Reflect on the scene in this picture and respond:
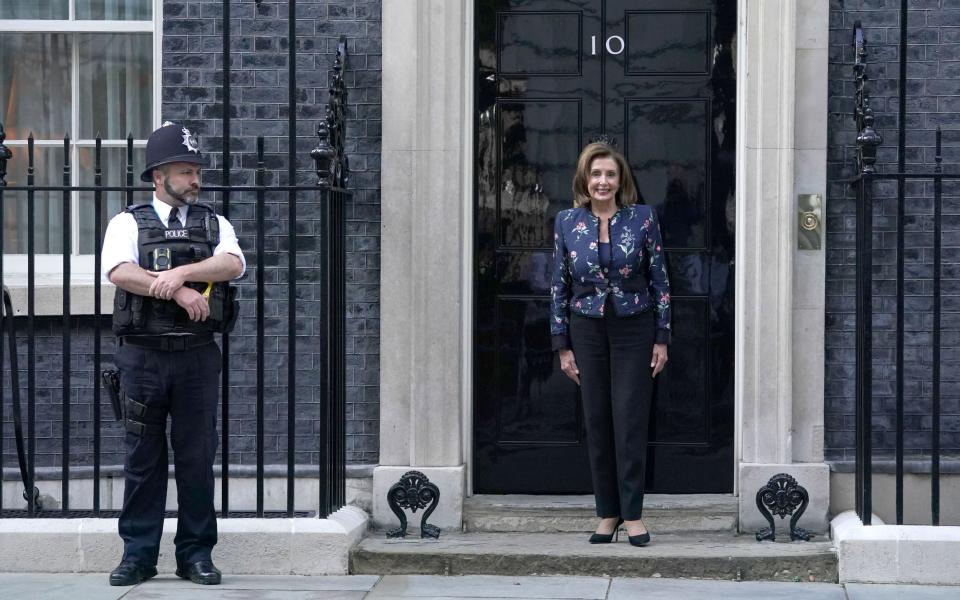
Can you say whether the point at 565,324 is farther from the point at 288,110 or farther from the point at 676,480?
the point at 288,110

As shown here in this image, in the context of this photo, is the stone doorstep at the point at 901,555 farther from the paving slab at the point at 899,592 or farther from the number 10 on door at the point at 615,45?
the number 10 on door at the point at 615,45

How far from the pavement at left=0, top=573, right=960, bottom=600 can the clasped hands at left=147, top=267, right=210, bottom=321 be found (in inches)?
44.5

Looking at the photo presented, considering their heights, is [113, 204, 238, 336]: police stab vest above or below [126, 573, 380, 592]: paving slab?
above

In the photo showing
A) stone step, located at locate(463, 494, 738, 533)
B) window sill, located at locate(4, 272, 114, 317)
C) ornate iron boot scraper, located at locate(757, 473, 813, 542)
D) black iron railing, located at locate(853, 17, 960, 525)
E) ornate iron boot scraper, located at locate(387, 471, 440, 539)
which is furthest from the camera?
window sill, located at locate(4, 272, 114, 317)

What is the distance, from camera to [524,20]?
721 centimetres

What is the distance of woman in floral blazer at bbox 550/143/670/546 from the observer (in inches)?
254

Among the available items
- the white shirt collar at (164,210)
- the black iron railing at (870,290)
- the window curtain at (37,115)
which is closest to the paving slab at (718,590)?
the black iron railing at (870,290)

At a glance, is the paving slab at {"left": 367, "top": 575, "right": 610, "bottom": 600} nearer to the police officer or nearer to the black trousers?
the black trousers

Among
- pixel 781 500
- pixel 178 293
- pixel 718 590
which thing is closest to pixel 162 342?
pixel 178 293

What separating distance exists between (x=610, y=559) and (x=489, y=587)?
0.55 meters

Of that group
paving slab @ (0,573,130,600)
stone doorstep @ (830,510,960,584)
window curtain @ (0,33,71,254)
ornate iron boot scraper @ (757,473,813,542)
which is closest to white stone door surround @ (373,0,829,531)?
ornate iron boot scraper @ (757,473,813,542)

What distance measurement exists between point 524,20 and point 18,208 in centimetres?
271

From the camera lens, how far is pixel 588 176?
21.3ft

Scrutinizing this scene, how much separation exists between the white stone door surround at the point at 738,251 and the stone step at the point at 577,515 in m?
0.12
